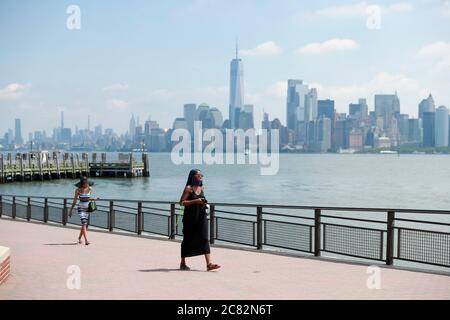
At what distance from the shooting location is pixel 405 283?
9984 mm

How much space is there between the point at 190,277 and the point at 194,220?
3.72ft

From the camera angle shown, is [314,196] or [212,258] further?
[314,196]

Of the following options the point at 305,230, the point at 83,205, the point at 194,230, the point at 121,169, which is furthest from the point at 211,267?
the point at 121,169

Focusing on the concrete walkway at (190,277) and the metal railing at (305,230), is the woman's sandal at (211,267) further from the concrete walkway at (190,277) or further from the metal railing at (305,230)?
the metal railing at (305,230)

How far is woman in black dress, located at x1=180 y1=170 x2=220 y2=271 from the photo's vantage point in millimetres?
11211

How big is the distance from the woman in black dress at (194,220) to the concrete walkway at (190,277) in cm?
39

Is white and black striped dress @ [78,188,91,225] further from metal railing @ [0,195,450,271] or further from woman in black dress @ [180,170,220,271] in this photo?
woman in black dress @ [180,170,220,271]

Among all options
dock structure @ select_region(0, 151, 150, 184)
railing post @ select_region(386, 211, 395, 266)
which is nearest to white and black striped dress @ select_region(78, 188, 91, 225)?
railing post @ select_region(386, 211, 395, 266)

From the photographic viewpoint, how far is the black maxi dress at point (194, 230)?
11.2 meters

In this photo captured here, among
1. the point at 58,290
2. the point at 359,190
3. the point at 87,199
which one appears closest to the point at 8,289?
the point at 58,290

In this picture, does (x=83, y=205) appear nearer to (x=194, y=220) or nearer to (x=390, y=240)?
(x=194, y=220)

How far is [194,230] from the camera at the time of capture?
1127 centimetres

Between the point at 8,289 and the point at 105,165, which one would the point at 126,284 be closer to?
the point at 8,289
